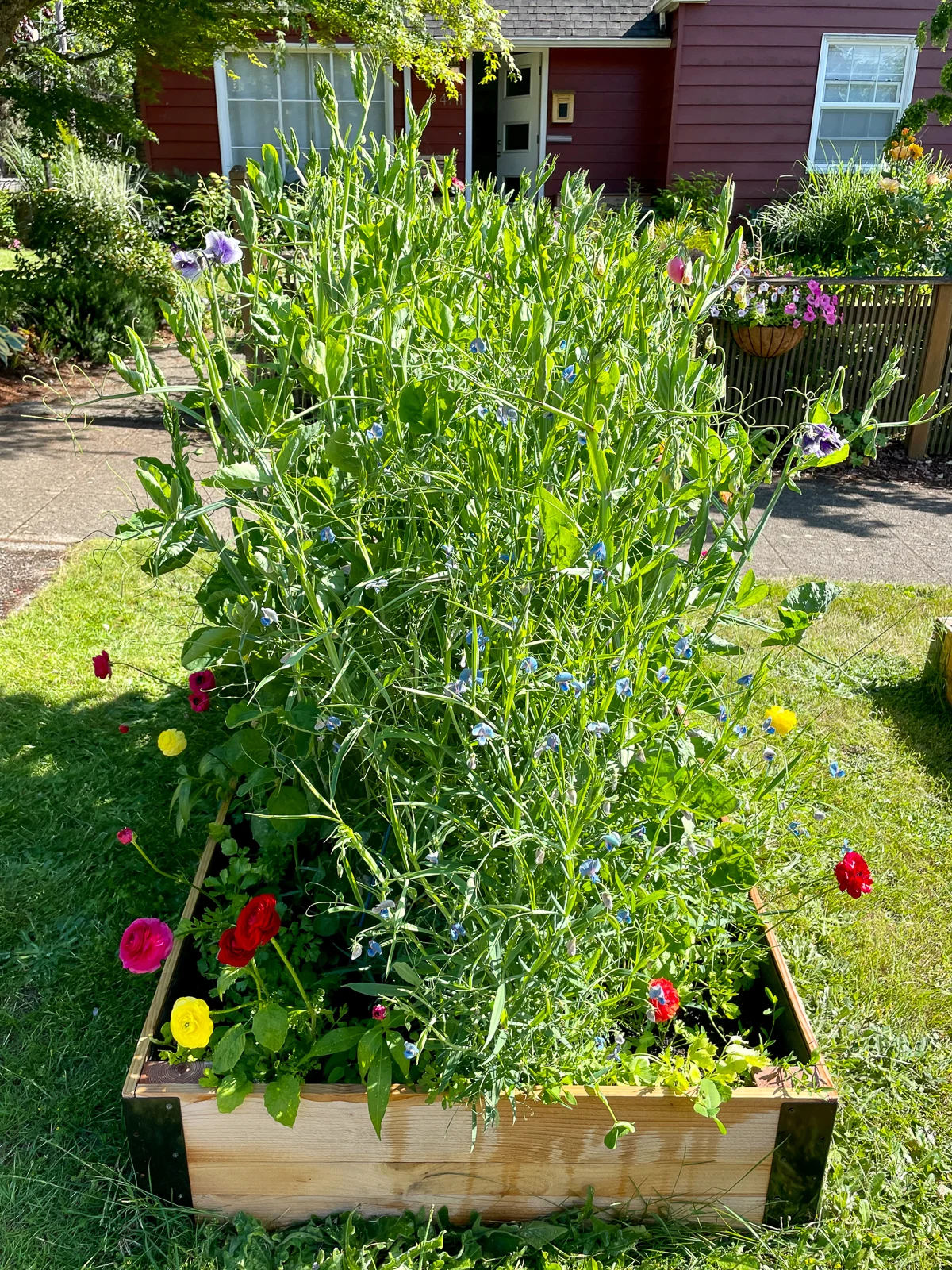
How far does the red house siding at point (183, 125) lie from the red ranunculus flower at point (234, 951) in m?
13.7

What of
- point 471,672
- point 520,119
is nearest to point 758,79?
point 520,119

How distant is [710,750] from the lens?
1.99 m

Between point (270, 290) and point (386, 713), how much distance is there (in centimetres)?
104

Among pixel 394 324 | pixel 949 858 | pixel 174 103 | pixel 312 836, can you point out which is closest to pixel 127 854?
pixel 312 836

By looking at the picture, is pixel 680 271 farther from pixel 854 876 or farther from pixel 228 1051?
pixel 228 1051

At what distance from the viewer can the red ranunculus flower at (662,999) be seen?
1.79 meters

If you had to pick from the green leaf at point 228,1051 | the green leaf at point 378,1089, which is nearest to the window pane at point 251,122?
the green leaf at point 228,1051

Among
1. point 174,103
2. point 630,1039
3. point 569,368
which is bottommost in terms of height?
point 630,1039

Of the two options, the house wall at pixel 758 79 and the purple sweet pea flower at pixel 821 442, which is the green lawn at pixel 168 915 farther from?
the house wall at pixel 758 79

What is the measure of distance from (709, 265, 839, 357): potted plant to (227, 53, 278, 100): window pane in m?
9.51

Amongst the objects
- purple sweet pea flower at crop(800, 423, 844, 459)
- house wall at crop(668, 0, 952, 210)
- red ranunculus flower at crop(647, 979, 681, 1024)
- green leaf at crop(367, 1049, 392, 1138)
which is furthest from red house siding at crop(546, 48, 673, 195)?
green leaf at crop(367, 1049, 392, 1138)

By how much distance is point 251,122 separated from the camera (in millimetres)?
13742

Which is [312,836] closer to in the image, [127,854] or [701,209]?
[127,854]

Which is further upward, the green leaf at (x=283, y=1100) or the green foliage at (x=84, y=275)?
the green foliage at (x=84, y=275)
